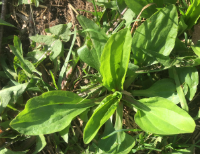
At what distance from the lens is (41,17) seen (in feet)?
6.55

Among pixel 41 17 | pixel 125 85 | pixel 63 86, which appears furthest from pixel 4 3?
pixel 125 85

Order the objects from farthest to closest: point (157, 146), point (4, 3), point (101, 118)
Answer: point (4, 3) → point (157, 146) → point (101, 118)

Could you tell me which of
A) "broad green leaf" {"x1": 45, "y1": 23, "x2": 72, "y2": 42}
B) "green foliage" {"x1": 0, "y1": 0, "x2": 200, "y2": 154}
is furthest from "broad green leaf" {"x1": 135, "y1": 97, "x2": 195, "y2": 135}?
"broad green leaf" {"x1": 45, "y1": 23, "x2": 72, "y2": 42}

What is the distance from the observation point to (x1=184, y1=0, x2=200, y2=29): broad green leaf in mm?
1511

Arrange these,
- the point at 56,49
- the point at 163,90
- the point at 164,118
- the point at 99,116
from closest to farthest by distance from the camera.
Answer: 1. the point at 164,118
2. the point at 99,116
3. the point at 163,90
4. the point at 56,49

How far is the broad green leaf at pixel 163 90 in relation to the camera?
1.58 m

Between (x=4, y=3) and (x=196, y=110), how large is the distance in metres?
2.24

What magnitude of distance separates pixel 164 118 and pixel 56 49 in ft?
3.76

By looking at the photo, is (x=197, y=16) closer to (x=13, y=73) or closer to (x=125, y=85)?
(x=125, y=85)

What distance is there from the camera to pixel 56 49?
1.79 metres

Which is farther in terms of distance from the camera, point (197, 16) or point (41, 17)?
point (41, 17)

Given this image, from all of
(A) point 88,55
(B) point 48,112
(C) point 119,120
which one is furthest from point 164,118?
(B) point 48,112

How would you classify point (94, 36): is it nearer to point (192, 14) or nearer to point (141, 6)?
point (141, 6)

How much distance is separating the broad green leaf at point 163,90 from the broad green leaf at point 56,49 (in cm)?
84
